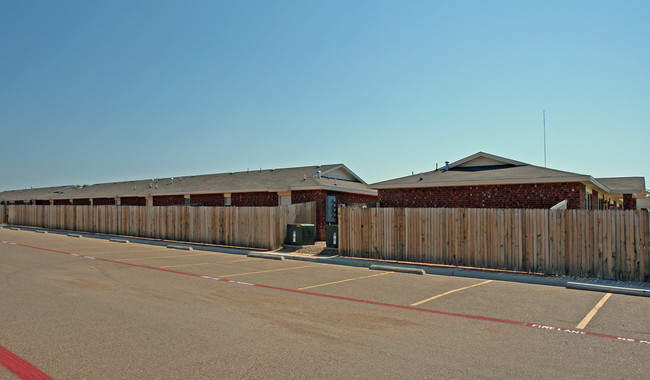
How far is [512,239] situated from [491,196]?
525 centimetres

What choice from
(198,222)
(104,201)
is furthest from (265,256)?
(104,201)

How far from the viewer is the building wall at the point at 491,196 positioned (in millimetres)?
17156

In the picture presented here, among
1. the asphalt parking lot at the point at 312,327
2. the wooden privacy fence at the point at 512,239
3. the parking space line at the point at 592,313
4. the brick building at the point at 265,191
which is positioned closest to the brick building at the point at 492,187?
the brick building at the point at 265,191

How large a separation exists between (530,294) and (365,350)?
6.17m

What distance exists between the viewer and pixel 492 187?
18688mm

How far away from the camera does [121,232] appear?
94.4 ft

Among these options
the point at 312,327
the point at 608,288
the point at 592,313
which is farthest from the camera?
the point at 608,288

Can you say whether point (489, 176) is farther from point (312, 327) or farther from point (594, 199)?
point (312, 327)

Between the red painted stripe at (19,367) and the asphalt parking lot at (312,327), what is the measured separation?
0.32 feet

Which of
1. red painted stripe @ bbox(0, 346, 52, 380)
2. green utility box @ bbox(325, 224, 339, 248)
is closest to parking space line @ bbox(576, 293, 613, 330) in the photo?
red painted stripe @ bbox(0, 346, 52, 380)

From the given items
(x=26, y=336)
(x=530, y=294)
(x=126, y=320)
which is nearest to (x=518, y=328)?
(x=530, y=294)

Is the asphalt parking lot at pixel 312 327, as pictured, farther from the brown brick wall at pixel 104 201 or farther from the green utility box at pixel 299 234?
the brown brick wall at pixel 104 201

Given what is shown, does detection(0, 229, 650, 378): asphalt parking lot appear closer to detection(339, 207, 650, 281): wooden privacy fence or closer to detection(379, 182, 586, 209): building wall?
detection(339, 207, 650, 281): wooden privacy fence

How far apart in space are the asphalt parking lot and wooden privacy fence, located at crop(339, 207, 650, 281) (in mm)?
1818
